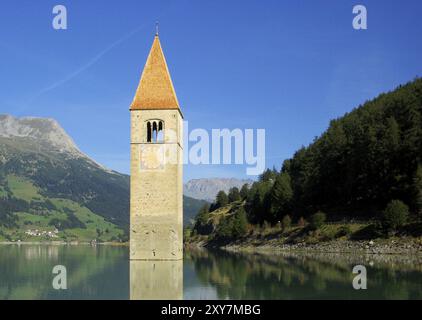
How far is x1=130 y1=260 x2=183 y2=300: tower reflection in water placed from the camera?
26675mm

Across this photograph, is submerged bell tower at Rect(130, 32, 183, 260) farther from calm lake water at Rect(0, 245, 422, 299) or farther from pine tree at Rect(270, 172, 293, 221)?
pine tree at Rect(270, 172, 293, 221)

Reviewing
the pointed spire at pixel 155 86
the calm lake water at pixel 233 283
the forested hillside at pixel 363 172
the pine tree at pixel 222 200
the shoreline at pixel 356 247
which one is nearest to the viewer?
the calm lake water at pixel 233 283

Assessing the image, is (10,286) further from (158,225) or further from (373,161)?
(373,161)

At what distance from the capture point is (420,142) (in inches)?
2387

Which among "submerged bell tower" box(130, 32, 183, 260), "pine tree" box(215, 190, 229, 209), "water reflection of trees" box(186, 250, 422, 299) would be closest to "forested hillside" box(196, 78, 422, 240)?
"water reflection of trees" box(186, 250, 422, 299)

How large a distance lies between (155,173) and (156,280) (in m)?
16.6

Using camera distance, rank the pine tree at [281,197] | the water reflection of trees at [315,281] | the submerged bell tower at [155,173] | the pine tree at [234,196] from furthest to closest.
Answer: the pine tree at [234,196] < the pine tree at [281,197] < the submerged bell tower at [155,173] < the water reflection of trees at [315,281]

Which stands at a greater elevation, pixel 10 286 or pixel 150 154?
pixel 150 154

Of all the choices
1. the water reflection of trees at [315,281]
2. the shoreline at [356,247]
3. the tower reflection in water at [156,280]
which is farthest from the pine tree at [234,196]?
the water reflection of trees at [315,281]

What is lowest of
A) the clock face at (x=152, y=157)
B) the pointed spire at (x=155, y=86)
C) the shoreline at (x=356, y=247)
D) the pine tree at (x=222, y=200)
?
the shoreline at (x=356, y=247)

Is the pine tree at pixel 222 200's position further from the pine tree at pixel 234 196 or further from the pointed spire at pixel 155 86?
the pointed spire at pixel 155 86

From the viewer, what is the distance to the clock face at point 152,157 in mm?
49000

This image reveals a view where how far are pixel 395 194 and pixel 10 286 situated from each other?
42896 millimetres
